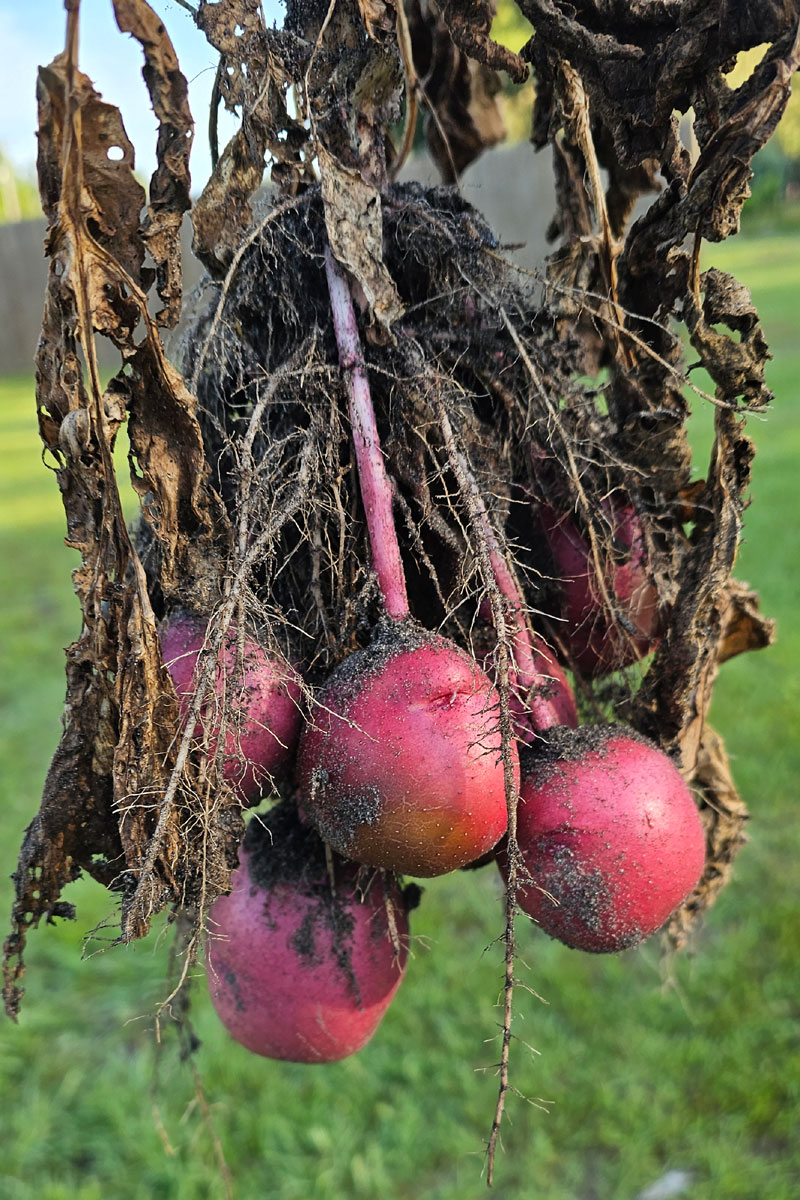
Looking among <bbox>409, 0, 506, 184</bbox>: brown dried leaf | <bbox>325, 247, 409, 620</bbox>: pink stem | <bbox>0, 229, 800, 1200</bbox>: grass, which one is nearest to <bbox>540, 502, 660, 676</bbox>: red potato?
<bbox>325, 247, 409, 620</bbox>: pink stem

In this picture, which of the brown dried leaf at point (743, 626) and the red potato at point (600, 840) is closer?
the red potato at point (600, 840)

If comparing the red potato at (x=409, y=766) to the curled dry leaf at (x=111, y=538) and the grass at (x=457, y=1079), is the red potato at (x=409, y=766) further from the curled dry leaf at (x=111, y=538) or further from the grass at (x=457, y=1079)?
the grass at (x=457, y=1079)

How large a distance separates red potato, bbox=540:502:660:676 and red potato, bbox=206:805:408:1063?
38cm

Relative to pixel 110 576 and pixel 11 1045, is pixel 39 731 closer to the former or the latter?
pixel 11 1045

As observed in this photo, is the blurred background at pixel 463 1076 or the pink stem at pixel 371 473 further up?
the pink stem at pixel 371 473

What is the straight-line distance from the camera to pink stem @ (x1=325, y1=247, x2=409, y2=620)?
93 cm

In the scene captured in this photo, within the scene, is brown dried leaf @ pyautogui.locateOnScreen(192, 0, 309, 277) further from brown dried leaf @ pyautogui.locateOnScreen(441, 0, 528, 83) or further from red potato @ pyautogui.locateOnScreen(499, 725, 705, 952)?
red potato @ pyautogui.locateOnScreen(499, 725, 705, 952)

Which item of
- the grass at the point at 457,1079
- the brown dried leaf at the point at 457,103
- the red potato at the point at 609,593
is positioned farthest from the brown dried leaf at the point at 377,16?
the grass at the point at 457,1079

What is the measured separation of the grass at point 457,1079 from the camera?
87.4 inches

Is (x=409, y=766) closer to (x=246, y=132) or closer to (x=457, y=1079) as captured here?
(x=246, y=132)

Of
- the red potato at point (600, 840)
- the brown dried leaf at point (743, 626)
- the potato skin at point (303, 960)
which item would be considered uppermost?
the brown dried leaf at point (743, 626)

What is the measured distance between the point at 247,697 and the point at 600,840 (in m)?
0.39

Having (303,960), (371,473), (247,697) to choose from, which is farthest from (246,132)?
(303,960)

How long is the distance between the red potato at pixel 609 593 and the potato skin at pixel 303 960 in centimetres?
39
